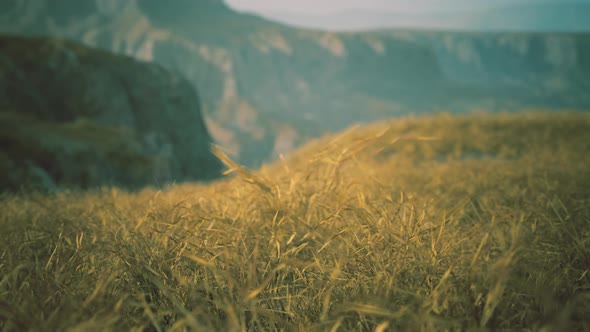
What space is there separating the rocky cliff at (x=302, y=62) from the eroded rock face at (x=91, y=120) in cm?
9025

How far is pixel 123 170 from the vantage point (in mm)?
9477

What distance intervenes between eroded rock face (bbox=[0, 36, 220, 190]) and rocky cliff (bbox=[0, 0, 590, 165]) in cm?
9025

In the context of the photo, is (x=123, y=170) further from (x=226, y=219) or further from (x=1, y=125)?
(x=226, y=219)

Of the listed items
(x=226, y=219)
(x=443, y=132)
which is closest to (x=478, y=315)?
(x=226, y=219)

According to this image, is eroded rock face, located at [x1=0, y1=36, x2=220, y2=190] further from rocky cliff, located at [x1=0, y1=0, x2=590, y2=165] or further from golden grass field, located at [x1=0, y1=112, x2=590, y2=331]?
rocky cliff, located at [x1=0, y1=0, x2=590, y2=165]

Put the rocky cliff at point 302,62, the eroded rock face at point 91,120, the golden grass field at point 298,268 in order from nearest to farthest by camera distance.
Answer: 1. the golden grass field at point 298,268
2. the eroded rock face at point 91,120
3. the rocky cliff at point 302,62

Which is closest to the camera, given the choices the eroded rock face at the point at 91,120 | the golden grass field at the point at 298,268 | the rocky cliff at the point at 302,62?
the golden grass field at the point at 298,268

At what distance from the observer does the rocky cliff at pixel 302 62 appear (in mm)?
131625

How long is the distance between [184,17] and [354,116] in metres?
94.7

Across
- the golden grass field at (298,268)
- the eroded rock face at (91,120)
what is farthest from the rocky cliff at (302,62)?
the golden grass field at (298,268)

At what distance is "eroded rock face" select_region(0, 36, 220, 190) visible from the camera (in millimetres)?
7426

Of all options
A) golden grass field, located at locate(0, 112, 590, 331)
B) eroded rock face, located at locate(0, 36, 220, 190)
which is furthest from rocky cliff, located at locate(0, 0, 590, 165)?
golden grass field, located at locate(0, 112, 590, 331)

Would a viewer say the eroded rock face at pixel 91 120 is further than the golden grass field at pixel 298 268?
Yes

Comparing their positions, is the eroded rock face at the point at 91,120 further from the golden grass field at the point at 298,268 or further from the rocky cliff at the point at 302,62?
the rocky cliff at the point at 302,62
